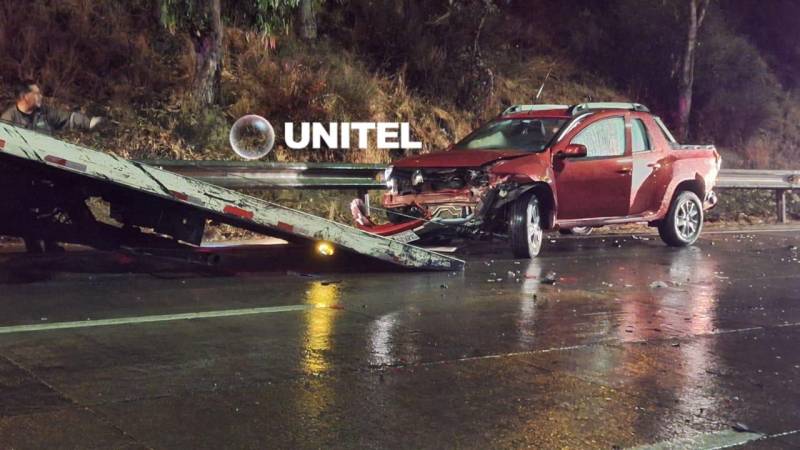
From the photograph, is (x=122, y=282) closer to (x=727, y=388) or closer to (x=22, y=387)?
(x=22, y=387)

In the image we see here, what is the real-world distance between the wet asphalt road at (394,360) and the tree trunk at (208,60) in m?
7.62

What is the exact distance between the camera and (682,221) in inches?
539

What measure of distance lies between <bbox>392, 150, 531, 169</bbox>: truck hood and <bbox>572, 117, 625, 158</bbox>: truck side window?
3.56 feet

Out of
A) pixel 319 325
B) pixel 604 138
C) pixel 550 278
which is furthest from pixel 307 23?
pixel 319 325

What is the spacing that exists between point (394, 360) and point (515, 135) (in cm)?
666

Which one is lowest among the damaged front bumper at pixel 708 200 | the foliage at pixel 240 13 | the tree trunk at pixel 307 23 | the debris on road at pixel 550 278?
the debris on road at pixel 550 278

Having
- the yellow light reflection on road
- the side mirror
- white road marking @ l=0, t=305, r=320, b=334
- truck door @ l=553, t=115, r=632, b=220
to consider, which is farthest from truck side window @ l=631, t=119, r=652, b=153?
white road marking @ l=0, t=305, r=320, b=334

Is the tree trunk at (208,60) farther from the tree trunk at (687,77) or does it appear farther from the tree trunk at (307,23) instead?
the tree trunk at (687,77)

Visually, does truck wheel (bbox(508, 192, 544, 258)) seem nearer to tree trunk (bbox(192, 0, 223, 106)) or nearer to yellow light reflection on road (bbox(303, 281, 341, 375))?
yellow light reflection on road (bbox(303, 281, 341, 375))

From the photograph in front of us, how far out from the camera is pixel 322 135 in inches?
715

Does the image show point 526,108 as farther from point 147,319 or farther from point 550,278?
point 147,319

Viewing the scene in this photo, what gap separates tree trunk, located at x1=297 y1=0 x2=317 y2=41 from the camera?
851 inches

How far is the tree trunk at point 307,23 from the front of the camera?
2162cm

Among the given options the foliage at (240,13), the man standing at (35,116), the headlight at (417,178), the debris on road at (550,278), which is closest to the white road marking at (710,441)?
the debris on road at (550,278)
